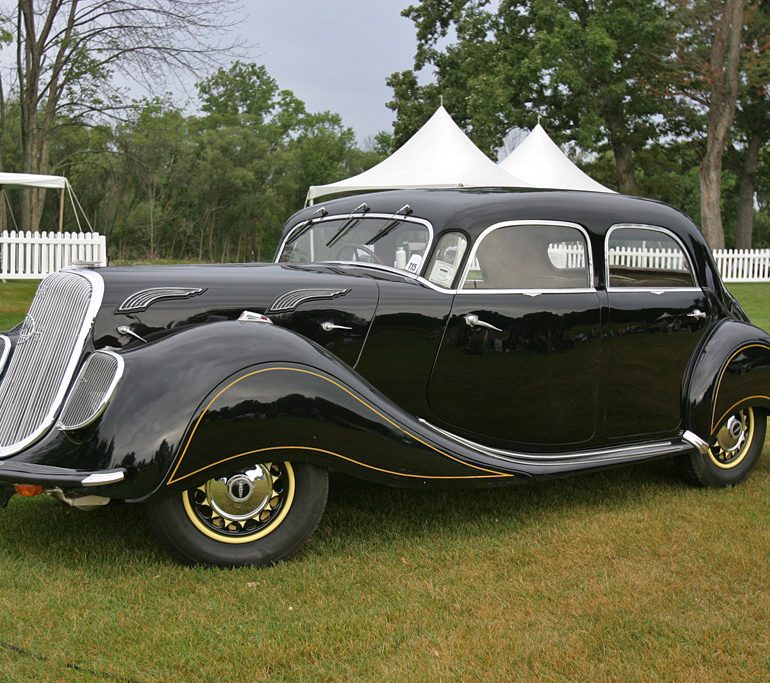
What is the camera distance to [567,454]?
15.5 feet

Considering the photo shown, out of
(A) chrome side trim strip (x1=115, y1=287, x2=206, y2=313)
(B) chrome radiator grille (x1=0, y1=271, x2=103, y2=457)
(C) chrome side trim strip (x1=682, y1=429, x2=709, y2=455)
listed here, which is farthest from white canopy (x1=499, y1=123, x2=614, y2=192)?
(B) chrome radiator grille (x1=0, y1=271, x2=103, y2=457)

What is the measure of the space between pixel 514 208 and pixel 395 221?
26.0 inches

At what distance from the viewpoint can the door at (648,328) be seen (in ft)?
16.1

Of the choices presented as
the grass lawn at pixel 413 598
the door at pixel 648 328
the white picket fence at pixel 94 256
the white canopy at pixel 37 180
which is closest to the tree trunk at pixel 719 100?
the white picket fence at pixel 94 256

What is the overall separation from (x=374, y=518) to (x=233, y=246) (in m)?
49.2

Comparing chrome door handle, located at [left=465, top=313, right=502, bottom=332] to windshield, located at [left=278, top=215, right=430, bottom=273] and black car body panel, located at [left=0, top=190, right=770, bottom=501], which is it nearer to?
black car body panel, located at [left=0, top=190, right=770, bottom=501]

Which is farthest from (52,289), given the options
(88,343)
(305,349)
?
(305,349)

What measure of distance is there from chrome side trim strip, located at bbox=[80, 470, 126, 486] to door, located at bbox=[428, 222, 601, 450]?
1.63m

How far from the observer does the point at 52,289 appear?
13.7ft

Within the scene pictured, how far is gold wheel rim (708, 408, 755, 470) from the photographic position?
5.38 metres

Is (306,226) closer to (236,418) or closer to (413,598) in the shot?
(236,418)

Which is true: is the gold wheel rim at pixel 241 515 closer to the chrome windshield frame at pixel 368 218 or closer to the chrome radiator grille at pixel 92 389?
the chrome radiator grille at pixel 92 389

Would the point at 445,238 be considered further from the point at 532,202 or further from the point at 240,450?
the point at 240,450

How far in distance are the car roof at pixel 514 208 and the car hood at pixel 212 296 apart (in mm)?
574
